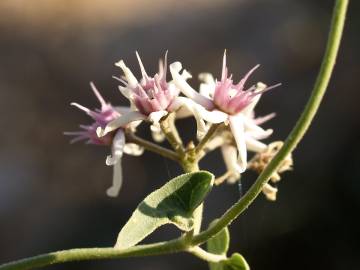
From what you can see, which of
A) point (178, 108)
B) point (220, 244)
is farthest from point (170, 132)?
point (220, 244)

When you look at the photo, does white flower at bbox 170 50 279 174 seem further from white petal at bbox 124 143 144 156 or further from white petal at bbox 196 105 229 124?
white petal at bbox 124 143 144 156

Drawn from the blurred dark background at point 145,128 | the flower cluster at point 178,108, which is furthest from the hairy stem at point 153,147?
the blurred dark background at point 145,128

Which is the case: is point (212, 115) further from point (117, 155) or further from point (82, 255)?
point (82, 255)

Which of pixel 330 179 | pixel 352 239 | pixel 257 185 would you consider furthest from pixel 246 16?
pixel 257 185

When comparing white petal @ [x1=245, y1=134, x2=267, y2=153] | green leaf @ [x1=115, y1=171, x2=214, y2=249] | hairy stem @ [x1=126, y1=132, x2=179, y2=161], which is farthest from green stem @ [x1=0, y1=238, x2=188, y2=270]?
white petal @ [x1=245, y1=134, x2=267, y2=153]

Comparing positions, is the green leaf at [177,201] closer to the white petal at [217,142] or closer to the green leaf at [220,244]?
the green leaf at [220,244]

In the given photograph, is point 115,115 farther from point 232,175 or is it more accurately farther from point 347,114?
point 347,114
